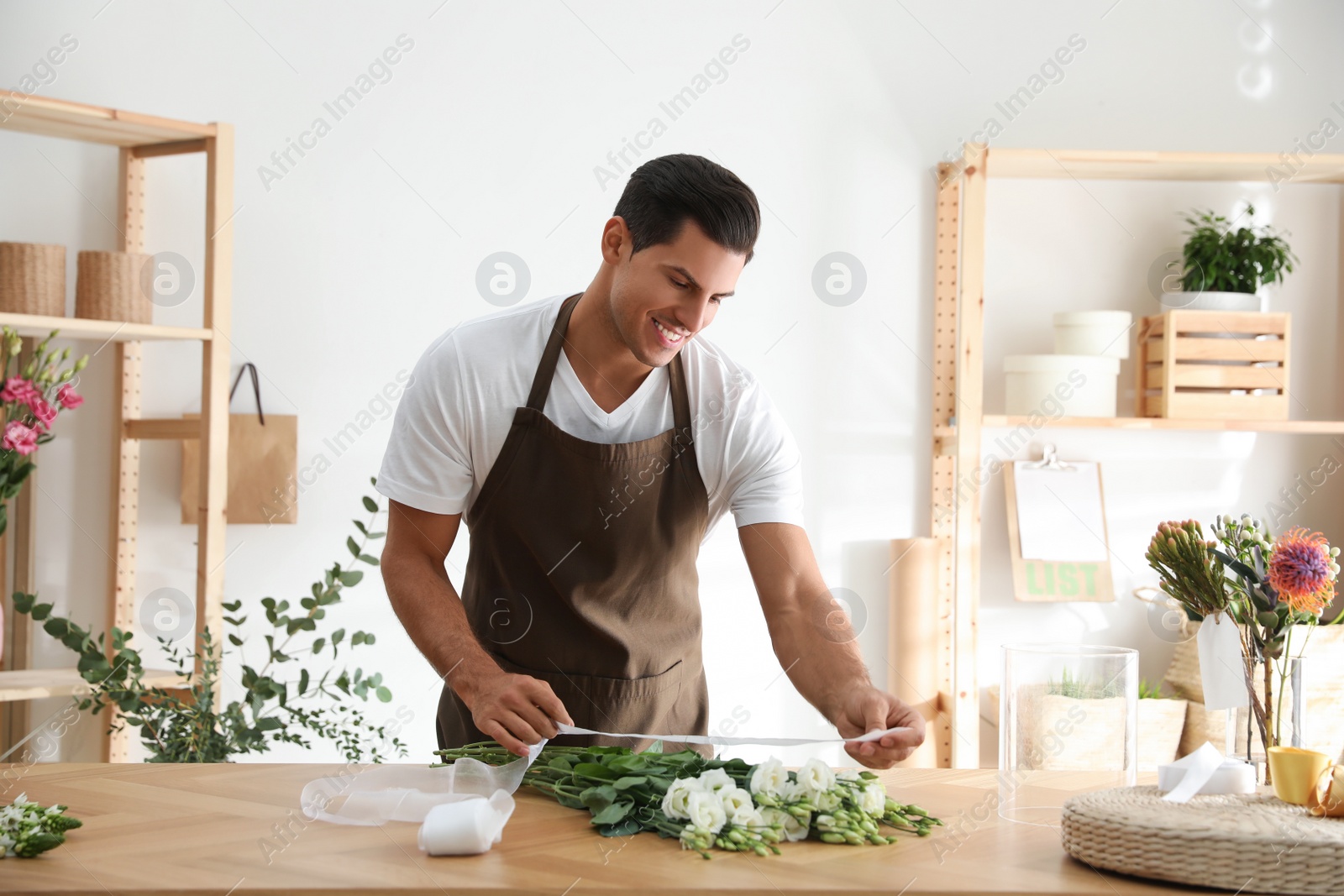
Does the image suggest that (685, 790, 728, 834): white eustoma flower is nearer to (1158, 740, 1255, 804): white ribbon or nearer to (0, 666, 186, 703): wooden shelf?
(1158, 740, 1255, 804): white ribbon

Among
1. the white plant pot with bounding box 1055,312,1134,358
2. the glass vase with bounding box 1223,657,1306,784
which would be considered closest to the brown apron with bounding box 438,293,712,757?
the glass vase with bounding box 1223,657,1306,784

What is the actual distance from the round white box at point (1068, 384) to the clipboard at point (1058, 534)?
0.67ft

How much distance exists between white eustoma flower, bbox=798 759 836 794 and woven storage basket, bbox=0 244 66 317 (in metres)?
2.13

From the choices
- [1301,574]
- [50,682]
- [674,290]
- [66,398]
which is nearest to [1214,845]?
[1301,574]

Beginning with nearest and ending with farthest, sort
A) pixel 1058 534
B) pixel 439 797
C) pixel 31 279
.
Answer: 1. pixel 439 797
2. pixel 31 279
3. pixel 1058 534

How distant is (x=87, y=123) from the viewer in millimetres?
2566

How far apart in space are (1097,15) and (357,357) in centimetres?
217

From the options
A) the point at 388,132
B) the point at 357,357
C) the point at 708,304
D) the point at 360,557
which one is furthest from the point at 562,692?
the point at 388,132

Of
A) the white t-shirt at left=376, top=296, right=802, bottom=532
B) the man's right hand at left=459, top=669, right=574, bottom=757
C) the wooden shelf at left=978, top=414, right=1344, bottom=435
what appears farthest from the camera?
the wooden shelf at left=978, top=414, right=1344, bottom=435

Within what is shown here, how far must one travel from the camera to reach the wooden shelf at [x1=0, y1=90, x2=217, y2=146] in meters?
2.46

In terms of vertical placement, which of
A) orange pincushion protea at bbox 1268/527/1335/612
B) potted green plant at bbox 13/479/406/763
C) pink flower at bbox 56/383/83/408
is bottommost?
potted green plant at bbox 13/479/406/763

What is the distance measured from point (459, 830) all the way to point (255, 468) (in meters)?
2.00

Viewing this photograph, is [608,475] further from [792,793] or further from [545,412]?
[792,793]

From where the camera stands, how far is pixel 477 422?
72.1 inches
